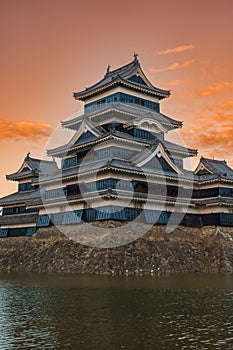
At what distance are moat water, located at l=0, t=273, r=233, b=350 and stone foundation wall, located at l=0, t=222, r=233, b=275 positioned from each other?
29.5ft

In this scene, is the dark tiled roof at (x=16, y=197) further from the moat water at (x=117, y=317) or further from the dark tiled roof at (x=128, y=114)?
the moat water at (x=117, y=317)

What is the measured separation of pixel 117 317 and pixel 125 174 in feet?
84.5

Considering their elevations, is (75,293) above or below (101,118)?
below

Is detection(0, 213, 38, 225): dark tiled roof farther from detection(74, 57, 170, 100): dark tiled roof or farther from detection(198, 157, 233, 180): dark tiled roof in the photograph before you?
detection(198, 157, 233, 180): dark tiled roof

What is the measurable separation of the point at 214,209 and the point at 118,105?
52.4 feet

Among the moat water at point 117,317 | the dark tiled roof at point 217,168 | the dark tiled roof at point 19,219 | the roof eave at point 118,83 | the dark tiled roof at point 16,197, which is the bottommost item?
the moat water at point 117,317

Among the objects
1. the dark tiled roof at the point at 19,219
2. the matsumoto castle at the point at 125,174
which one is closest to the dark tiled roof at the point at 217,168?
the matsumoto castle at the point at 125,174

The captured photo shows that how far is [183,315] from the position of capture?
54.1ft

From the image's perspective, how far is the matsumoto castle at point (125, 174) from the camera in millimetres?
40844

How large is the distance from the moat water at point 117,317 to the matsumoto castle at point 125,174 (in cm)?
1572

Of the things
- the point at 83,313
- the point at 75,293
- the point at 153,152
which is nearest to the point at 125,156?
the point at 153,152

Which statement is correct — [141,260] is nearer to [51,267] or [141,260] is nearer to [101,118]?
[51,267]

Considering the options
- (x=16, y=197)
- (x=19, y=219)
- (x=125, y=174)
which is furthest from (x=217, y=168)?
(x=16, y=197)

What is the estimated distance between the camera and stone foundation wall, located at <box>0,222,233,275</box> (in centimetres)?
3538
